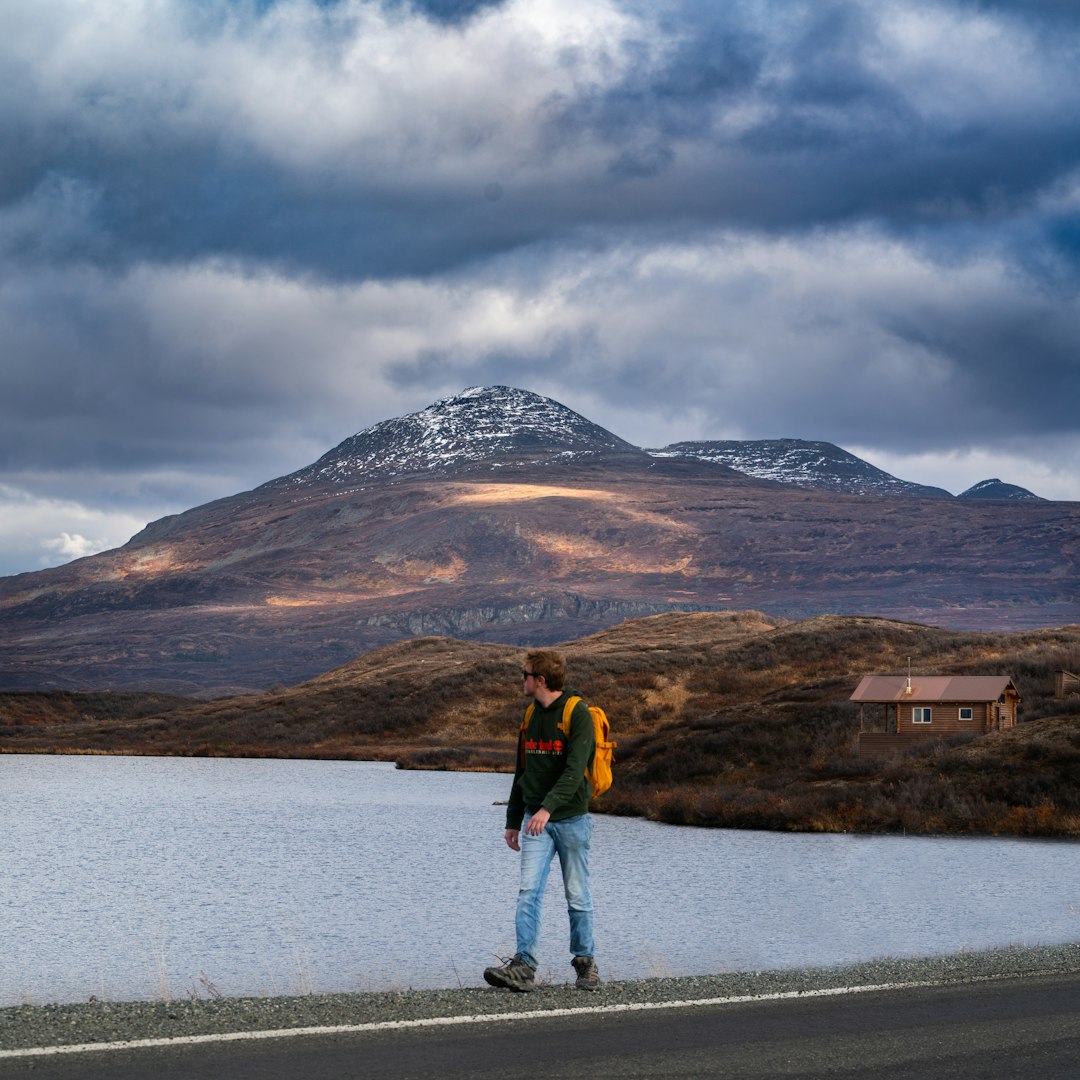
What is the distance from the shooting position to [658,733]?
244 ft

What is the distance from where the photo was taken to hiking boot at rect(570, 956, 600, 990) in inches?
586

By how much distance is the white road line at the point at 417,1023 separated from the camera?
11562 millimetres

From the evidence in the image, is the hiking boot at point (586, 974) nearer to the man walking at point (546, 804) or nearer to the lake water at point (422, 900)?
the man walking at point (546, 804)

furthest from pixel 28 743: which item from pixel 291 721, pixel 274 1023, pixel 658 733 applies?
pixel 274 1023

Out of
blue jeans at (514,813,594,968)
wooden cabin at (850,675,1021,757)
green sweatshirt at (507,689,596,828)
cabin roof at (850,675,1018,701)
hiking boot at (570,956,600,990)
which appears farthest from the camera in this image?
cabin roof at (850,675,1018,701)

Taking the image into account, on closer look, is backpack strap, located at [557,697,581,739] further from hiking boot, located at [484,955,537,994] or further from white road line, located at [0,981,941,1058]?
white road line, located at [0,981,941,1058]

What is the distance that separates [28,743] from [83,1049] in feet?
384

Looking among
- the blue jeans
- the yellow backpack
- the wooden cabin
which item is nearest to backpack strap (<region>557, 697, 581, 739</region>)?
the yellow backpack

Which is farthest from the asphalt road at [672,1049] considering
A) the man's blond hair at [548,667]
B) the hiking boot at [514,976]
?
the man's blond hair at [548,667]

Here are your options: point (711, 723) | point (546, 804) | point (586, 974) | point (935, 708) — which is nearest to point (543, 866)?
point (546, 804)

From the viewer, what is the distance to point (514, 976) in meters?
14.5

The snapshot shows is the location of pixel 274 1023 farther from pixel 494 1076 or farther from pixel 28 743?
pixel 28 743

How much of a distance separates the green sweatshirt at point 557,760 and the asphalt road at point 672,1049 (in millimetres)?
1869

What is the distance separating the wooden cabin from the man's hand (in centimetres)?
5032
